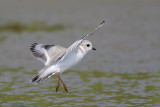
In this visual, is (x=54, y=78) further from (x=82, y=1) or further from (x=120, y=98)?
(x=82, y=1)

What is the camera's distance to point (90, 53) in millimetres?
17516

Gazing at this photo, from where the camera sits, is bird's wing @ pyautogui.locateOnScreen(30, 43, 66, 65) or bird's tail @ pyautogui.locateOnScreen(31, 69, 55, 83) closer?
bird's tail @ pyautogui.locateOnScreen(31, 69, 55, 83)

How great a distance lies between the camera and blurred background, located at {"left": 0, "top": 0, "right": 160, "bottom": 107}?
1110 cm

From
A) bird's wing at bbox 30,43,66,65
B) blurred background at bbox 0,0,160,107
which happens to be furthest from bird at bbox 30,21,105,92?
blurred background at bbox 0,0,160,107

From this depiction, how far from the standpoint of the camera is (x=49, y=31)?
21.8 meters

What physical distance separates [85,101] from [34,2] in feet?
58.8

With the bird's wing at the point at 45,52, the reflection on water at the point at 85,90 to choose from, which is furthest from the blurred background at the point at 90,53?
the bird's wing at the point at 45,52

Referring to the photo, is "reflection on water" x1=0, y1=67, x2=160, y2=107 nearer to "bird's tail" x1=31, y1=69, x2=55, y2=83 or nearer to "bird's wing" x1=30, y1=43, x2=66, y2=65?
"bird's tail" x1=31, y1=69, x2=55, y2=83

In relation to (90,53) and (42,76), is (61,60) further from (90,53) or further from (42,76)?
(90,53)

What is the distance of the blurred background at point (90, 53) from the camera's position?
36.4 ft

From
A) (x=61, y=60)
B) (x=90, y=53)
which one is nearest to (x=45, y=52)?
(x=61, y=60)

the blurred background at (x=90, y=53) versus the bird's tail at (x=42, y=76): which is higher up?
the blurred background at (x=90, y=53)

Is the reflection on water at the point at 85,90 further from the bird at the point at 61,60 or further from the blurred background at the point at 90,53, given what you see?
the bird at the point at 61,60

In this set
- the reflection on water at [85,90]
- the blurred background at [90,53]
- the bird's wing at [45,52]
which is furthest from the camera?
the blurred background at [90,53]
